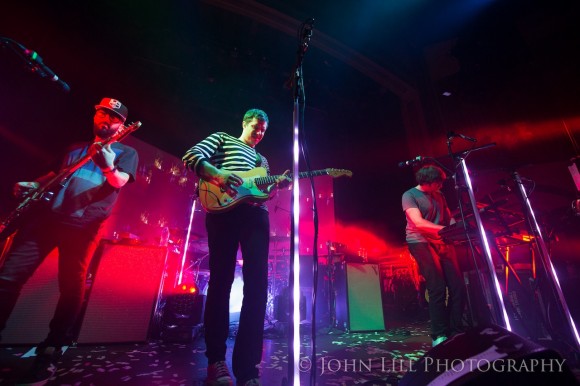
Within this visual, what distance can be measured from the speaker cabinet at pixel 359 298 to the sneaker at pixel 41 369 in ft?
14.7

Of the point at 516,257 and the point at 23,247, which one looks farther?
the point at 516,257

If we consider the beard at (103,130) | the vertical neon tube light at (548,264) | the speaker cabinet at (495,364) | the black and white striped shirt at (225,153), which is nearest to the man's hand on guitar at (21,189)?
the beard at (103,130)

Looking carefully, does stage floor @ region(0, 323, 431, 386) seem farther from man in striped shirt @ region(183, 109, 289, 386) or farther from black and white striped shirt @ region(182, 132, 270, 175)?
black and white striped shirt @ region(182, 132, 270, 175)

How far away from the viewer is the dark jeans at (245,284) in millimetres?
1847

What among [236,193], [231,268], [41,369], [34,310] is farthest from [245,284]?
[34,310]

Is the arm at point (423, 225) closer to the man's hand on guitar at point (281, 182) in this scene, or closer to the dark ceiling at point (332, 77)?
the man's hand on guitar at point (281, 182)

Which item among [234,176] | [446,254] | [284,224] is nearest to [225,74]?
[284,224]

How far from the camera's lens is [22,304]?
10.6 ft

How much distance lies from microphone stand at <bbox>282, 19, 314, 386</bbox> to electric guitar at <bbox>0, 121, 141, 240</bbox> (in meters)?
2.11

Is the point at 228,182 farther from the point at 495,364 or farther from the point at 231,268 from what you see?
the point at 495,364

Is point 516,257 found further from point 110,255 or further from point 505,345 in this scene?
point 110,255

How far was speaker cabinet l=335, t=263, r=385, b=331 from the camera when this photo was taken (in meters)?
5.20

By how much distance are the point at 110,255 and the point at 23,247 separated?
1438 mm

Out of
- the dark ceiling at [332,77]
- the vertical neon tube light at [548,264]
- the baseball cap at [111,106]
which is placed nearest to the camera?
the vertical neon tube light at [548,264]
